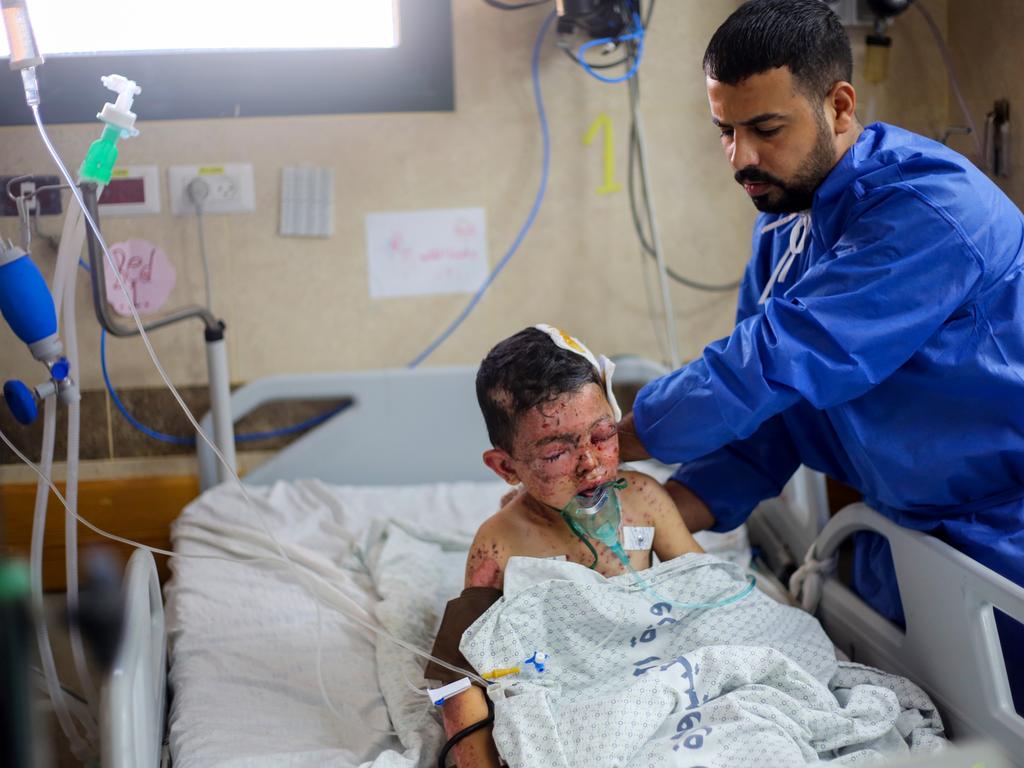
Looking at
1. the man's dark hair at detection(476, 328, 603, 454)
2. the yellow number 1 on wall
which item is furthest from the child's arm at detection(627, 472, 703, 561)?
the yellow number 1 on wall

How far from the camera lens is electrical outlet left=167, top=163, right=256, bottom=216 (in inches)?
100

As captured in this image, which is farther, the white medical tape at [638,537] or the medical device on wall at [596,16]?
the medical device on wall at [596,16]

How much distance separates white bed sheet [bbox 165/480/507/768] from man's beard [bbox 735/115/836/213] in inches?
38.9

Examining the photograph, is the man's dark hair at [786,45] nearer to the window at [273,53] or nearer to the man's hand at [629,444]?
the man's hand at [629,444]

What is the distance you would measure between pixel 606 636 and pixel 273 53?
5.65 ft

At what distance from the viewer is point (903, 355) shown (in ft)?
4.70

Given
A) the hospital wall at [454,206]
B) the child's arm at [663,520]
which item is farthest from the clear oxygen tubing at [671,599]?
the hospital wall at [454,206]

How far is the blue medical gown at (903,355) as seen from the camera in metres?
1.40

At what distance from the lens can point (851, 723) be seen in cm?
131

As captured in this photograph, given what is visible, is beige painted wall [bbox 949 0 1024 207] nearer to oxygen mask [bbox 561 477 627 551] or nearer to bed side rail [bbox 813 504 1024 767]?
bed side rail [bbox 813 504 1024 767]

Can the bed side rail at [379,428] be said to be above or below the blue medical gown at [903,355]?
below

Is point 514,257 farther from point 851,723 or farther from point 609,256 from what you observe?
point 851,723

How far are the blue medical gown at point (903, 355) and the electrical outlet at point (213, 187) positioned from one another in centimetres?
139

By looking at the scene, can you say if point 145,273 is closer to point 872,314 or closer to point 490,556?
point 490,556
